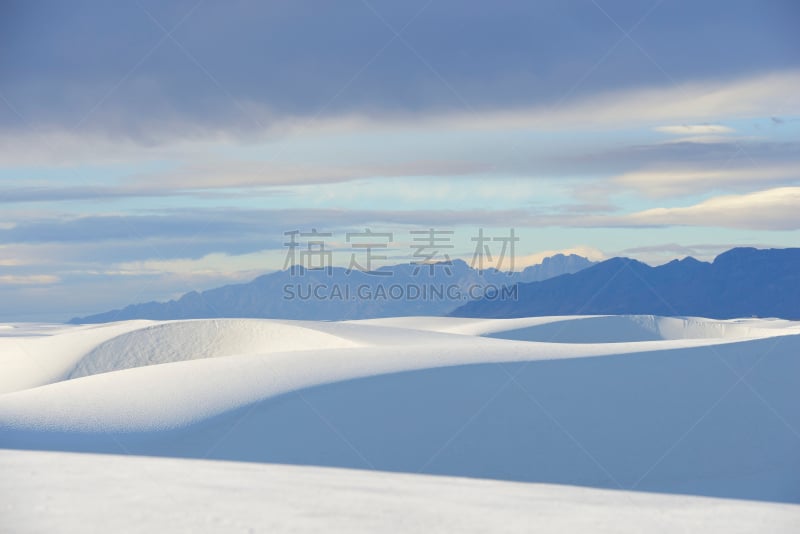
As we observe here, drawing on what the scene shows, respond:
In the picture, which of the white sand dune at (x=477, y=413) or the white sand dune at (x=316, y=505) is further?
the white sand dune at (x=477, y=413)

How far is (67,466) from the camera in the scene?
7.52 metres

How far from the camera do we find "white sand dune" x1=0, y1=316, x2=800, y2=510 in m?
11.6

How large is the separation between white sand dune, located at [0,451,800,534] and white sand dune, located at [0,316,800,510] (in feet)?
12.5

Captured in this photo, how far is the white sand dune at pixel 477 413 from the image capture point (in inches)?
457

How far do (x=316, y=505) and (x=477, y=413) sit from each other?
722 cm

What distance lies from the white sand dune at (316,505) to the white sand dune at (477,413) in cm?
380

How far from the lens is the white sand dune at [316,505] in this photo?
219 inches

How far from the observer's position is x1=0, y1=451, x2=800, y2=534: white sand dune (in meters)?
5.56

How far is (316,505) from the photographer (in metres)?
6.09

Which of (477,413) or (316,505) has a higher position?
(316,505)

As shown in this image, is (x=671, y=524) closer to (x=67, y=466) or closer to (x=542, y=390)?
(x=67, y=466)

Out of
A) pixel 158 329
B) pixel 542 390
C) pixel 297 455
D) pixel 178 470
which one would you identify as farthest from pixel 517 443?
pixel 158 329

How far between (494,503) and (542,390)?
7.75 m

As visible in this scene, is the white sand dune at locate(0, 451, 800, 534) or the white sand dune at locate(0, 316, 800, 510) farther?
the white sand dune at locate(0, 316, 800, 510)
